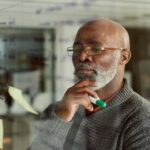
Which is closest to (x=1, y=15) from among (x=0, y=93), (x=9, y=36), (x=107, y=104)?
(x=9, y=36)

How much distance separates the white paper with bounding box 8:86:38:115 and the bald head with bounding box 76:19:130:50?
181 millimetres

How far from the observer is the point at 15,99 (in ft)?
2.69

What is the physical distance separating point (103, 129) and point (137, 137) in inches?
2.9

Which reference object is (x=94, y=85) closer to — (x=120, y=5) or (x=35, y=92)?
(x=35, y=92)

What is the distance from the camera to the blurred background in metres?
0.81

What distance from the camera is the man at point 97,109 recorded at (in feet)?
2.49

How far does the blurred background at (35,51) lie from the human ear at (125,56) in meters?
0.04

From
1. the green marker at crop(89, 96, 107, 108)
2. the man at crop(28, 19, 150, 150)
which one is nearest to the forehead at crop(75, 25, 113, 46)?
the man at crop(28, 19, 150, 150)

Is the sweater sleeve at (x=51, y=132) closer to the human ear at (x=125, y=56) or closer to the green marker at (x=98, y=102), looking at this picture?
the green marker at (x=98, y=102)

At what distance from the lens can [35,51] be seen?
827 millimetres

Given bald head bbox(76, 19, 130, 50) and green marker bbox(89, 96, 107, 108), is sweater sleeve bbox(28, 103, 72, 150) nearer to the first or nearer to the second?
green marker bbox(89, 96, 107, 108)

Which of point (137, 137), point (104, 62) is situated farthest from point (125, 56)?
point (137, 137)

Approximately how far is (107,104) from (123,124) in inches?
2.1

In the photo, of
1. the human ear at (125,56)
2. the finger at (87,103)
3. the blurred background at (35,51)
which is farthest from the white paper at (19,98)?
the human ear at (125,56)
